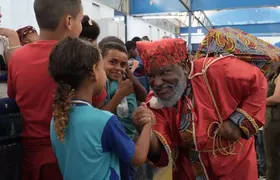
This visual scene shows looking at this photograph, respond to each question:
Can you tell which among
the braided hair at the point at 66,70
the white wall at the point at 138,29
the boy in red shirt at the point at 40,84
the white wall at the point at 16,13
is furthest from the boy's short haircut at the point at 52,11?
the white wall at the point at 138,29

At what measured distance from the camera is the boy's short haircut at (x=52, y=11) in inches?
51.3

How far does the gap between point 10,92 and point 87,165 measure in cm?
49

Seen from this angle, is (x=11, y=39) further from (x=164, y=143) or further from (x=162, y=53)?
(x=164, y=143)

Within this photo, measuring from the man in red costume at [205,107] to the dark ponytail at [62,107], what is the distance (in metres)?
0.44

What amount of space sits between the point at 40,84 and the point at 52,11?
29 cm

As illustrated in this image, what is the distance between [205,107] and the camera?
58.1 inches

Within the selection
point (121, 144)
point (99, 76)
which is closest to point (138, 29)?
point (99, 76)

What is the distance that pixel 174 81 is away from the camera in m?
1.44

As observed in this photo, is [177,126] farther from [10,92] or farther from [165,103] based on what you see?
[10,92]

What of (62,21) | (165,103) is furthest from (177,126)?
(62,21)

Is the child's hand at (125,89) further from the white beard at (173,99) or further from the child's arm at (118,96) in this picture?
the white beard at (173,99)

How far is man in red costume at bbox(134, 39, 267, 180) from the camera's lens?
144 centimetres

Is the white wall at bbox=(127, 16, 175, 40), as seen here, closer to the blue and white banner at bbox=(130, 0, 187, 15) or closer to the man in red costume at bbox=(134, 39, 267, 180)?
the blue and white banner at bbox=(130, 0, 187, 15)

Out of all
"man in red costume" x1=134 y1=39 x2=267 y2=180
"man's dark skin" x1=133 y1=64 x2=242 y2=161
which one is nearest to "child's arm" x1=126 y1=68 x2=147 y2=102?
"man in red costume" x1=134 y1=39 x2=267 y2=180
